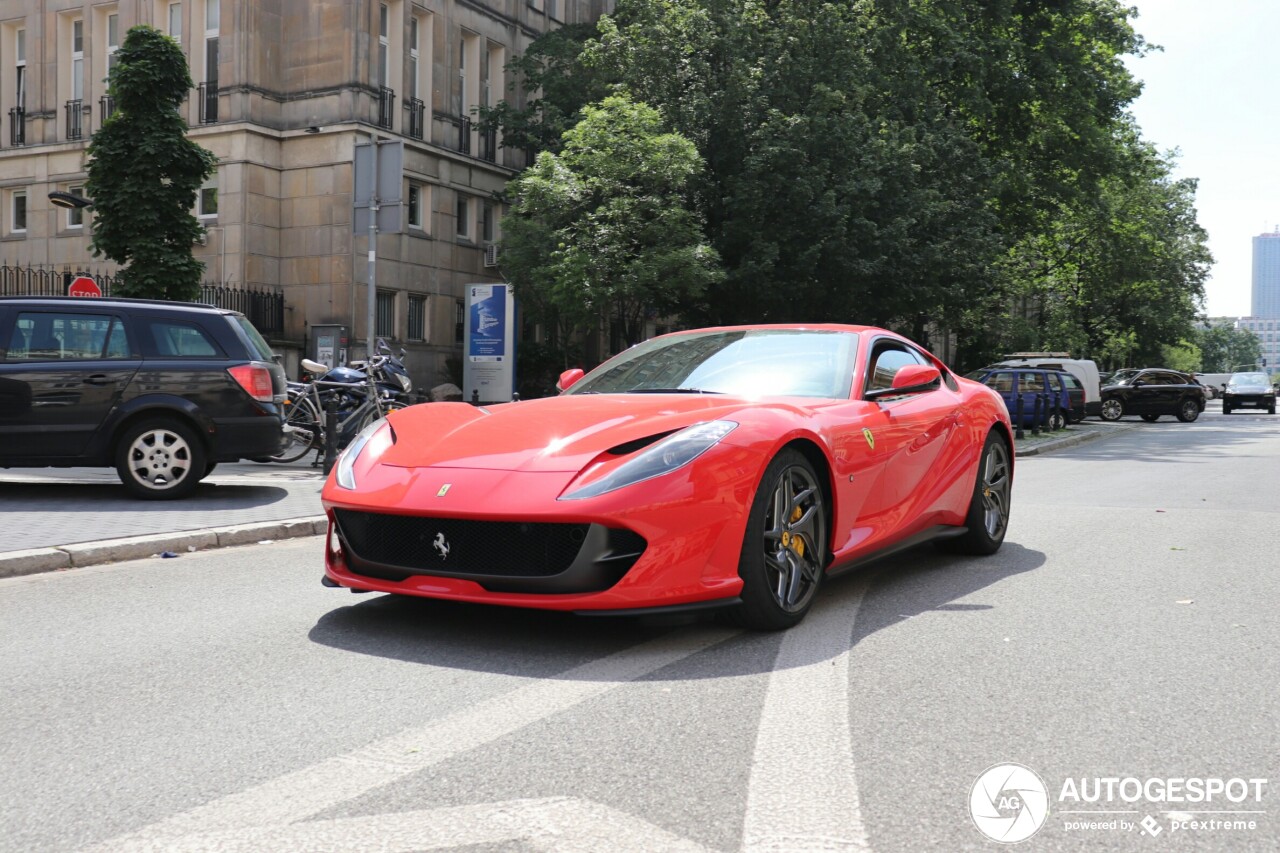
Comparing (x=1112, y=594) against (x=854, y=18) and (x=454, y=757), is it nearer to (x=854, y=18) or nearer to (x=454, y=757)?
(x=454, y=757)

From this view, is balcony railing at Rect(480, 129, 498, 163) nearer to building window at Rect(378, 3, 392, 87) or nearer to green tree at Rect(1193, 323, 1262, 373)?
building window at Rect(378, 3, 392, 87)

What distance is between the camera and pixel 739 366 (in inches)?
Answer: 233

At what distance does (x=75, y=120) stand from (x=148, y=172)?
1615 cm

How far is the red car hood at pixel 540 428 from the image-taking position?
4.65 m

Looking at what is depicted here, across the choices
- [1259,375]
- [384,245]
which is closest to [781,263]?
[384,245]

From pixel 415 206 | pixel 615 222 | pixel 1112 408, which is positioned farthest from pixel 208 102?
pixel 1112 408

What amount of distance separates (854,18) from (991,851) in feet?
86.2

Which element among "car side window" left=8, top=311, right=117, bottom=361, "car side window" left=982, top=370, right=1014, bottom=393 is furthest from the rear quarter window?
"car side window" left=982, top=370, right=1014, bottom=393

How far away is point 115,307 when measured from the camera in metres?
10.0

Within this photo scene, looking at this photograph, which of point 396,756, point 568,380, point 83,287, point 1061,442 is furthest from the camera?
point 1061,442

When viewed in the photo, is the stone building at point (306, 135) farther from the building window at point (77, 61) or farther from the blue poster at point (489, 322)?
the blue poster at point (489, 322)

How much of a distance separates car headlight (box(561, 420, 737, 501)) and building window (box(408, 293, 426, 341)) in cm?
2595

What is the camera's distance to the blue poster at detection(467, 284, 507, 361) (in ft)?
84.3

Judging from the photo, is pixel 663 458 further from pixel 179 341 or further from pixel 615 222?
pixel 615 222
